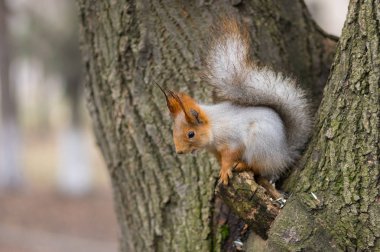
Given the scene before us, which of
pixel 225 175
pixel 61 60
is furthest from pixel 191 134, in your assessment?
pixel 61 60

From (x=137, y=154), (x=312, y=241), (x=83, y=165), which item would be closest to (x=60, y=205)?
(x=83, y=165)

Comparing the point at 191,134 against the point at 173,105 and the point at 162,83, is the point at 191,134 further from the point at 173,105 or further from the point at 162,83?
the point at 162,83

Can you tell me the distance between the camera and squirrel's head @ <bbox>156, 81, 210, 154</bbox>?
1764 millimetres

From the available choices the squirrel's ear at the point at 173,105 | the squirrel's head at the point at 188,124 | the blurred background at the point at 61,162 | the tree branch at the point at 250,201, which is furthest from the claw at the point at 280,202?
the blurred background at the point at 61,162

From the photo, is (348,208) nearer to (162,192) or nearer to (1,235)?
(162,192)

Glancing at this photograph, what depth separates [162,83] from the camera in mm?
2057

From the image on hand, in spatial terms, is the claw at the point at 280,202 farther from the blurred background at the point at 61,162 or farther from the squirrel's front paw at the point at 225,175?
the blurred background at the point at 61,162

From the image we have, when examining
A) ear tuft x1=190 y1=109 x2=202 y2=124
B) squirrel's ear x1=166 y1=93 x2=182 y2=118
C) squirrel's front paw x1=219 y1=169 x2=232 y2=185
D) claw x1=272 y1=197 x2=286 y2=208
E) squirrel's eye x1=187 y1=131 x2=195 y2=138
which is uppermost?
squirrel's ear x1=166 y1=93 x2=182 y2=118

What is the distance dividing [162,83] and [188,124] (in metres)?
0.33

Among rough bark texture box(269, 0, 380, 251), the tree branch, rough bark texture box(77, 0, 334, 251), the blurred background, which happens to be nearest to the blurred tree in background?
the blurred background

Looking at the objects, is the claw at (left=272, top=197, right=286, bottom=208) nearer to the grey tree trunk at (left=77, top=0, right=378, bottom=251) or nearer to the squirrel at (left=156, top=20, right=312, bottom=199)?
the squirrel at (left=156, top=20, right=312, bottom=199)

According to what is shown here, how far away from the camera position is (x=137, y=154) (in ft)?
6.93

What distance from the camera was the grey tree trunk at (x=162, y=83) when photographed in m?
2.02

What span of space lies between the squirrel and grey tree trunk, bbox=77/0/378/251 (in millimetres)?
234
